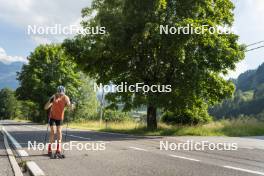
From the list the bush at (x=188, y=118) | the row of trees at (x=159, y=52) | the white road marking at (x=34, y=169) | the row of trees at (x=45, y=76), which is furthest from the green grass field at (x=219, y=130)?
the row of trees at (x=45, y=76)

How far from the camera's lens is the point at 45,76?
63.7 meters

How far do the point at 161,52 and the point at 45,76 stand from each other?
43.0 metres

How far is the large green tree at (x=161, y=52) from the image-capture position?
Result: 22531 millimetres

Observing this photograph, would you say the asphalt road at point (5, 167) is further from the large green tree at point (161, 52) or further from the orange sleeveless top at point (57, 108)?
the large green tree at point (161, 52)

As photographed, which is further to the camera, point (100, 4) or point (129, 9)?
point (100, 4)

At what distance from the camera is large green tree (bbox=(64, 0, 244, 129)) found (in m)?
22.5

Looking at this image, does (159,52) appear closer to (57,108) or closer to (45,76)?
(57,108)

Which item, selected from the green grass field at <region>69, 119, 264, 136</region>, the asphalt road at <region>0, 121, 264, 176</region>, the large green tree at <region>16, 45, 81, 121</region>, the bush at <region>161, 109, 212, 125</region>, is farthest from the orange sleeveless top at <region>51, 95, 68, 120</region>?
the large green tree at <region>16, 45, 81, 121</region>

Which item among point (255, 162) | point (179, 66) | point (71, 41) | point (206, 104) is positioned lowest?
point (255, 162)

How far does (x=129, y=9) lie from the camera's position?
22.9m

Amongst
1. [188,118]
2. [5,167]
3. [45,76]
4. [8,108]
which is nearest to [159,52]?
[188,118]

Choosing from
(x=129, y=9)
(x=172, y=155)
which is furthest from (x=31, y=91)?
(x=172, y=155)

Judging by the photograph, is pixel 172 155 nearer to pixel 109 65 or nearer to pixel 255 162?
pixel 255 162

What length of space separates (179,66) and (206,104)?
453cm
